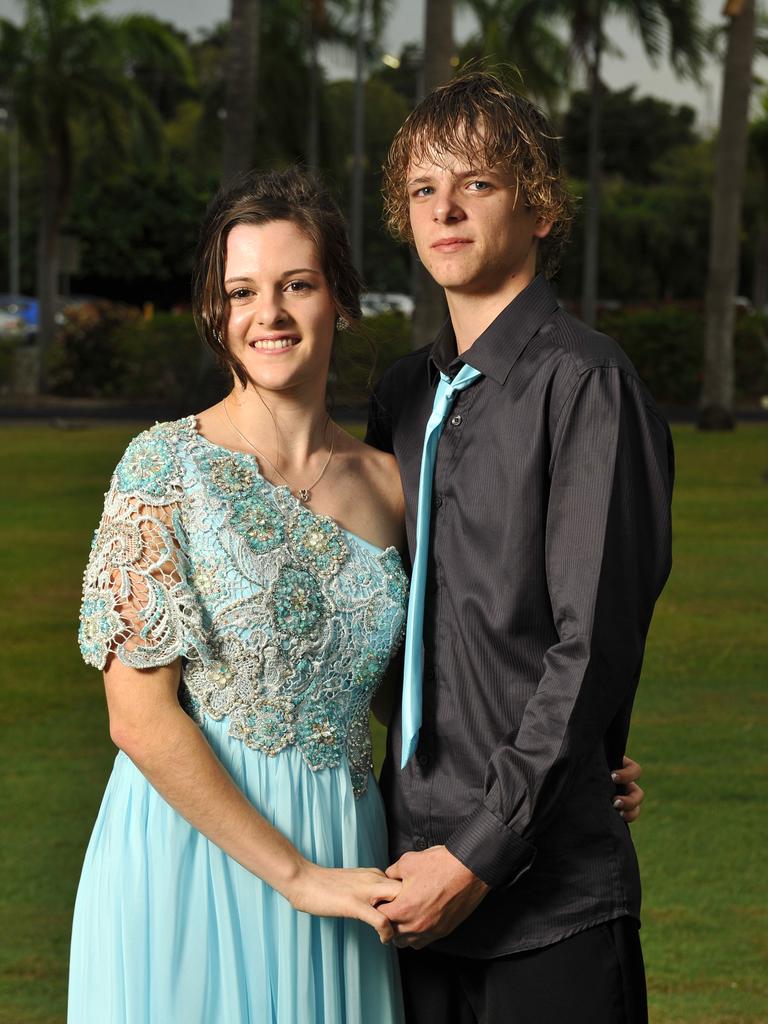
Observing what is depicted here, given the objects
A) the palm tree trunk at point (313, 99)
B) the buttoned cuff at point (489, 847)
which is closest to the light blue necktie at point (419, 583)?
the buttoned cuff at point (489, 847)

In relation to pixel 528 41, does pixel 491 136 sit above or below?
below

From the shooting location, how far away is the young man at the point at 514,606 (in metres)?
2.41

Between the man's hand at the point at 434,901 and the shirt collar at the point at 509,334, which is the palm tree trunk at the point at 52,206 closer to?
the shirt collar at the point at 509,334

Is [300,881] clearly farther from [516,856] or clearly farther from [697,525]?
[697,525]

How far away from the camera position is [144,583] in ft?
8.02

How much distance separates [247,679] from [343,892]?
15.1 inches

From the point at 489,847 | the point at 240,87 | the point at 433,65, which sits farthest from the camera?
the point at 240,87

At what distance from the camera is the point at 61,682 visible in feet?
27.5

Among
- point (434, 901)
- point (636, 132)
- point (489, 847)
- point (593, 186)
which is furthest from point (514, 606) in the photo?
point (636, 132)

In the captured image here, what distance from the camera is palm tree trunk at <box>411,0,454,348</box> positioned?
17.7 metres

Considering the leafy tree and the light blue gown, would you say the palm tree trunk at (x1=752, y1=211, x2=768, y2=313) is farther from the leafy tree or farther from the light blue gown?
the light blue gown

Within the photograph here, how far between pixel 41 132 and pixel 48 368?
6.70m

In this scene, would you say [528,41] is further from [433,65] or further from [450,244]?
[450,244]

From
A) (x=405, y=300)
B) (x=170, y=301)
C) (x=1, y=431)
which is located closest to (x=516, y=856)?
(x=1, y=431)
